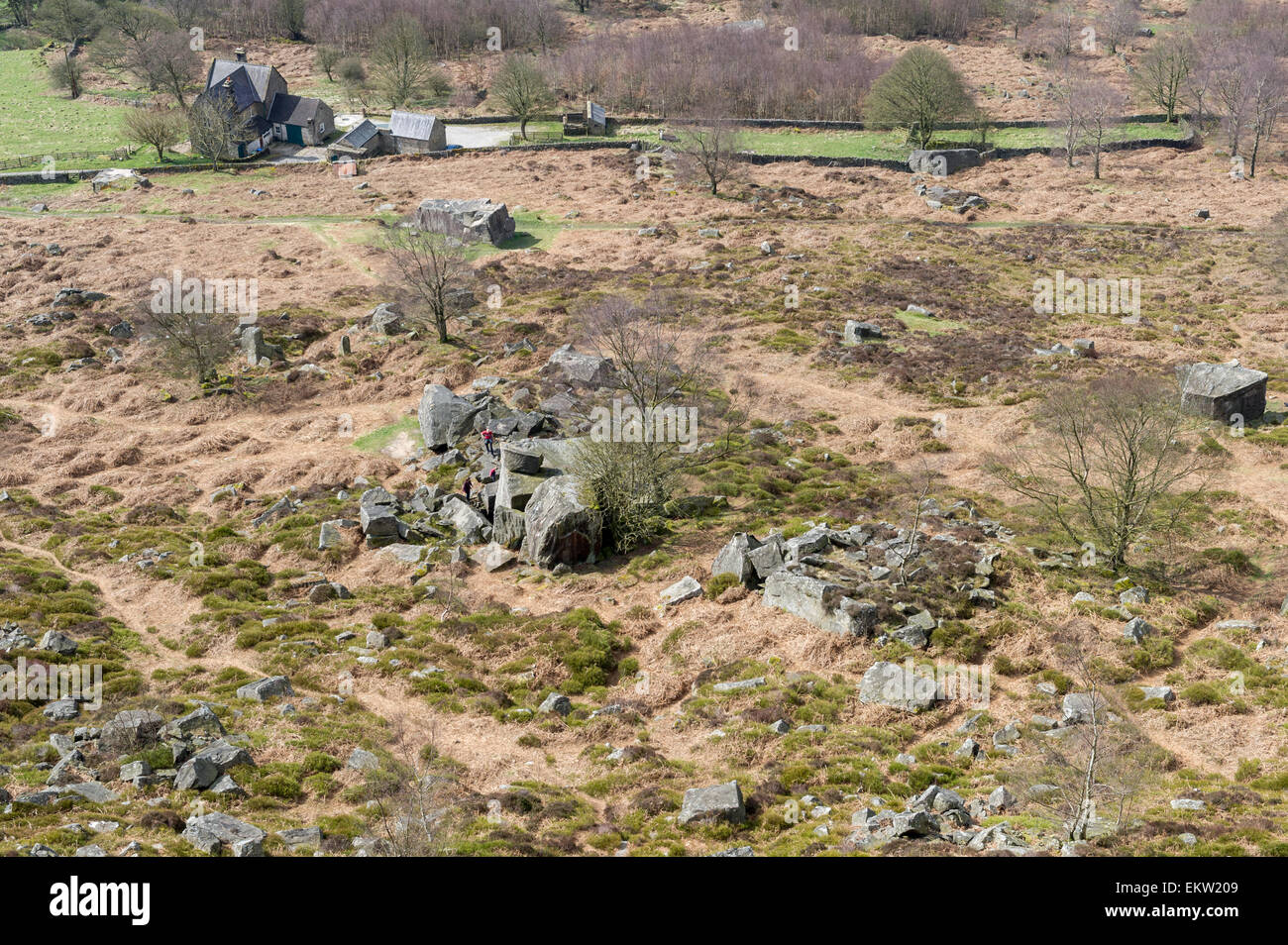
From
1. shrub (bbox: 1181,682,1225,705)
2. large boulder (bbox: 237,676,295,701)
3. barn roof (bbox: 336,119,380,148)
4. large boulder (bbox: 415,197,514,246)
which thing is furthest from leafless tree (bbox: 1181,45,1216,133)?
large boulder (bbox: 237,676,295,701)

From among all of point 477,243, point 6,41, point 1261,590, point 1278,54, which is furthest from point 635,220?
point 6,41

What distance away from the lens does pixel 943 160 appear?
7662 centimetres

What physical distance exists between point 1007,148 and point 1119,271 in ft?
84.3

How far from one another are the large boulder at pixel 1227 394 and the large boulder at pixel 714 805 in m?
27.9

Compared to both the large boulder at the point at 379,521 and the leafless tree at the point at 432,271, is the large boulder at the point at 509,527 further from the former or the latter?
the leafless tree at the point at 432,271

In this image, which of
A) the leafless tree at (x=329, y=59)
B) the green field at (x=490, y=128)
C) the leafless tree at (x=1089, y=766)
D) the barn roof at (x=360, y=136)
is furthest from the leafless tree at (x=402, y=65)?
the leafless tree at (x=1089, y=766)

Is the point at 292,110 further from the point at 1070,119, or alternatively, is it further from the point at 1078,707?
the point at 1078,707

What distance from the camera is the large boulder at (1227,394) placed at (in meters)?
38.7

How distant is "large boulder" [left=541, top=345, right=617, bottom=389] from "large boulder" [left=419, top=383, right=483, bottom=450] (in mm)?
5257

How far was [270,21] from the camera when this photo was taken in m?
117

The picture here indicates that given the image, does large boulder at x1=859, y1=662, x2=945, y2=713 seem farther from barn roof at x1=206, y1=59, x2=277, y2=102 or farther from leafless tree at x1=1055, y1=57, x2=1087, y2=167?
barn roof at x1=206, y1=59, x2=277, y2=102

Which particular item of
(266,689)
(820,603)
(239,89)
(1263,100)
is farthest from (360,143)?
(820,603)

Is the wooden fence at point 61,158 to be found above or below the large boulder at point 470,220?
above

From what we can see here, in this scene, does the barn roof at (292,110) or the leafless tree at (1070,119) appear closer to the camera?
the leafless tree at (1070,119)
